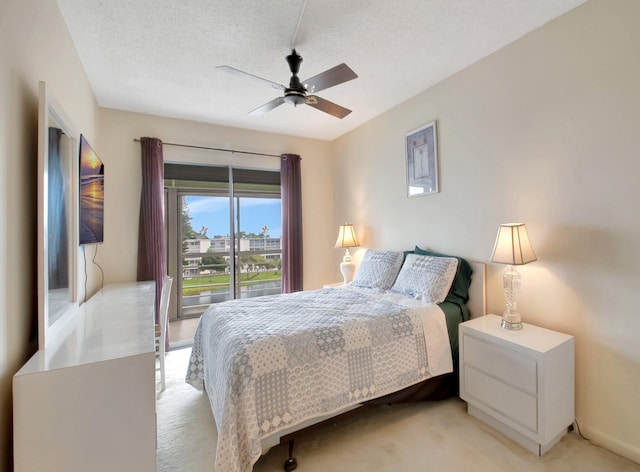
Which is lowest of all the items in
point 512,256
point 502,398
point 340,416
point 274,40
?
point 340,416

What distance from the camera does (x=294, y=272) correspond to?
413 cm

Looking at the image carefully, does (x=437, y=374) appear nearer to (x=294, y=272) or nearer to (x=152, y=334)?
(x=152, y=334)

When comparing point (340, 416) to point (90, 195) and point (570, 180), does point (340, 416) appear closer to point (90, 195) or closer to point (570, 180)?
point (570, 180)

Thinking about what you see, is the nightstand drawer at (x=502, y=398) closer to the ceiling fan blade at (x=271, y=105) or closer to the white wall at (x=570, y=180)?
the white wall at (x=570, y=180)

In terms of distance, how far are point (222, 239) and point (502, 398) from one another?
3.60m

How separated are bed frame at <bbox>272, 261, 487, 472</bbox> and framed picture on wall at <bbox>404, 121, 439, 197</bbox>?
2.95ft

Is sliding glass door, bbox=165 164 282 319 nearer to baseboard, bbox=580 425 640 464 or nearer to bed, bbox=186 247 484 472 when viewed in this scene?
bed, bbox=186 247 484 472

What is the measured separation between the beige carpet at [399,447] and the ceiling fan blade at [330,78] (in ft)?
7.65

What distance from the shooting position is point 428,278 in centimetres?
253

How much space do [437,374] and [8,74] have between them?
288 centimetres

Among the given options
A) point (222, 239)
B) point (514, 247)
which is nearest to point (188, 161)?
point (222, 239)

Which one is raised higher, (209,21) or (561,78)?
(209,21)

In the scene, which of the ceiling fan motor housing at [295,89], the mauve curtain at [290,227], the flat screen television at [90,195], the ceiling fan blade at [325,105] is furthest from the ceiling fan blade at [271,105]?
the mauve curtain at [290,227]

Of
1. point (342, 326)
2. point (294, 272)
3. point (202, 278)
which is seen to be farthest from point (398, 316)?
point (202, 278)
